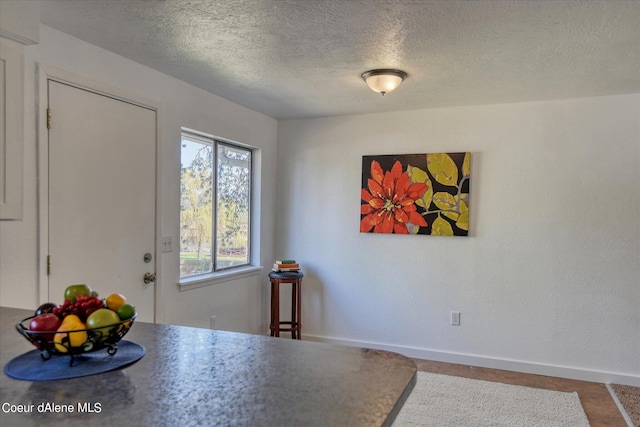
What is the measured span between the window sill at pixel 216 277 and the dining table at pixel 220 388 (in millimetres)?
1830

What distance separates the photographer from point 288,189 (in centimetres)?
436

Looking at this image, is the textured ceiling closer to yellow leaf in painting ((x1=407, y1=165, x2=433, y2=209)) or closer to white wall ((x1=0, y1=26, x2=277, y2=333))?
white wall ((x1=0, y1=26, x2=277, y2=333))

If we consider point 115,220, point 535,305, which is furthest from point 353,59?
point 535,305

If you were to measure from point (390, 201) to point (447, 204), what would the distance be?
0.50m

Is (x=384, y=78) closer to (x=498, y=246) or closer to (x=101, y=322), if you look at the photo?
(x=498, y=246)

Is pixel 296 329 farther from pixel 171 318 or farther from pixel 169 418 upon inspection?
pixel 169 418

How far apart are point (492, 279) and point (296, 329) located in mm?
1791

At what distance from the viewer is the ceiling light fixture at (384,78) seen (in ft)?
9.02

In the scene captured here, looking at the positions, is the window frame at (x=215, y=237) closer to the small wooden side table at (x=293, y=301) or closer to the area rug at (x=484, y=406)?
the small wooden side table at (x=293, y=301)

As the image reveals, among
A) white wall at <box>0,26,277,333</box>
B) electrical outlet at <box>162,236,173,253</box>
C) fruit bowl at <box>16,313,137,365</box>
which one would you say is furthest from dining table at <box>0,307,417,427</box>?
electrical outlet at <box>162,236,173,253</box>

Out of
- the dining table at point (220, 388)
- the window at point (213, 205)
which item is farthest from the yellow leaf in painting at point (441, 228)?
the dining table at point (220, 388)

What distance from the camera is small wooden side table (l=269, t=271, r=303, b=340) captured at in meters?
3.85

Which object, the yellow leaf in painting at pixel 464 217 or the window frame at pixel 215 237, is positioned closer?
the window frame at pixel 215 237

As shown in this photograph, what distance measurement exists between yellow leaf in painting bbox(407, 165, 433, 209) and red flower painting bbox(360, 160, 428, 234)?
0.09 ft
